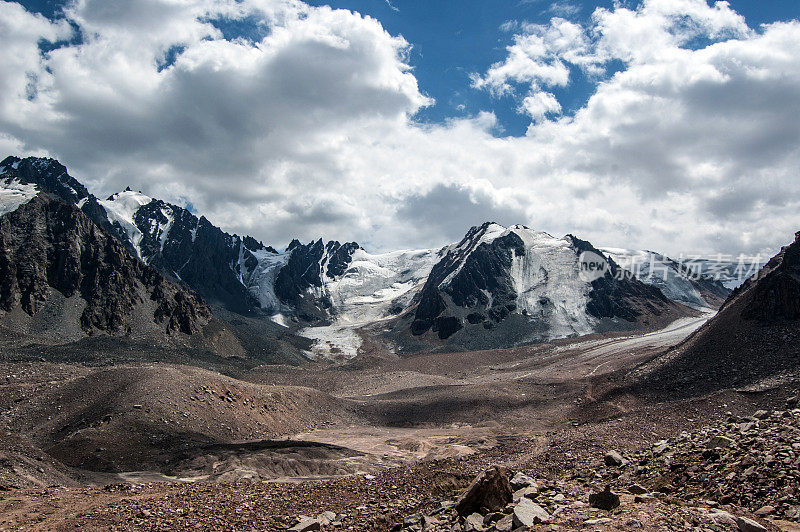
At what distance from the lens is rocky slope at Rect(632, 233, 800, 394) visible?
5741 cm

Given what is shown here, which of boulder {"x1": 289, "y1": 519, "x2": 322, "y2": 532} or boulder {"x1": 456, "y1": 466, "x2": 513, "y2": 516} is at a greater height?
boulder {"x1": 456, "y1": 466, "x2": 513, "y2": 516}

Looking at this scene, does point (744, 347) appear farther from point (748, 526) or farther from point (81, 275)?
point (81, 275)

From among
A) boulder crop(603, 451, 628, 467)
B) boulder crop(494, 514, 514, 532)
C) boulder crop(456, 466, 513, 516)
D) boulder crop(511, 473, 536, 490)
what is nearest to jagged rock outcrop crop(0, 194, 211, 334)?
boulder crop(603, 451, 628, 467)

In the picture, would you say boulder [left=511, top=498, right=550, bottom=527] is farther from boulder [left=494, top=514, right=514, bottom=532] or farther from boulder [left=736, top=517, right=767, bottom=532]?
boulder [left=736, top=517, right=767, bottom=532]

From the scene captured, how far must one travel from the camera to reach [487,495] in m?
15.1

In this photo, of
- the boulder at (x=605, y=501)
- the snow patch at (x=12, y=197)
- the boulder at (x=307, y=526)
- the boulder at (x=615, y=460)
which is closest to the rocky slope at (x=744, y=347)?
the boulder at (x=615, y=460)

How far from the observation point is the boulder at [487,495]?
49.1ft

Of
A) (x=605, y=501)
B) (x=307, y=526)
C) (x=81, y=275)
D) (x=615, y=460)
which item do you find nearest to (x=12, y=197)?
(x=81, y=275)

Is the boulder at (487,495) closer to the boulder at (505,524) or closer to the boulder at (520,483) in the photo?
the boulder at (505,524)

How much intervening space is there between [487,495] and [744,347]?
6477 cm

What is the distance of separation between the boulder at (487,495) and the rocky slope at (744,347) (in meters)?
51.4

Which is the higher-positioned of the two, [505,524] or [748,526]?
[748,526]

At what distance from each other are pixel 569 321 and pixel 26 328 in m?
175

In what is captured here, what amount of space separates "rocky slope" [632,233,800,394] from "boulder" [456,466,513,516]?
169 feet
